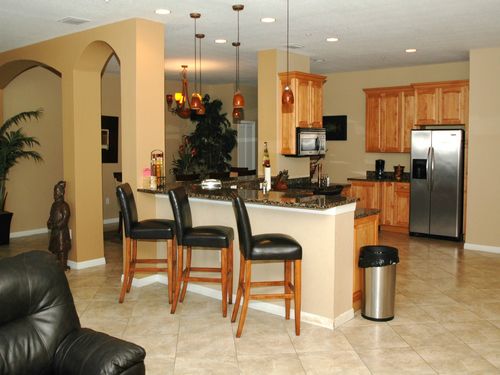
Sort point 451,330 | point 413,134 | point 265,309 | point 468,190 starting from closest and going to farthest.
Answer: point 451,330 → point 265,309 → point 468,190 → point 413,134

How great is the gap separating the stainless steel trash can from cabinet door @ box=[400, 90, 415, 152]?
4588 millimetres

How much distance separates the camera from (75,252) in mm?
6266

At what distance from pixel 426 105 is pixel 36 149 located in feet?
20.1

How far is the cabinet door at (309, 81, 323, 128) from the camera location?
7.43 metres

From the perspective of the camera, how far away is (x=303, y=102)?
7.27 metres

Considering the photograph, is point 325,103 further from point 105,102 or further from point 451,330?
point 451,330

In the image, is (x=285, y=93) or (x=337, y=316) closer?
(x=337, y=316)

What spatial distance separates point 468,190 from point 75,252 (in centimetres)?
520

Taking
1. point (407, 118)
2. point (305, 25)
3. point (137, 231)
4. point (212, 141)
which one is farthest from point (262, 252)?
point (212, 141)

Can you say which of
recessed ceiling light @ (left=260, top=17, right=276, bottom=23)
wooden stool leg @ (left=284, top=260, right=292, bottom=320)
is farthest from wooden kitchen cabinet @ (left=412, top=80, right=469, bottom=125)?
wooden stool leg @ (left=284, top=260, right=292, bottom=320)

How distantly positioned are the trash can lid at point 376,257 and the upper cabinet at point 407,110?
4345 mm

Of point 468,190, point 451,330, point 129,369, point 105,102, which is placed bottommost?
point 451,330

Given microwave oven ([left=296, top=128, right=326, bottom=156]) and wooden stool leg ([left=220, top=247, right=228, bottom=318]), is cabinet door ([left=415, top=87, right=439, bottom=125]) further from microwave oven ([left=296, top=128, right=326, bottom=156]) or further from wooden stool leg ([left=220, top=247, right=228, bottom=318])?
wooden stool leg ([left=220, top=247, right=228, bottom=318])

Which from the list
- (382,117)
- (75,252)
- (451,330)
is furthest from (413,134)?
(75,252)
